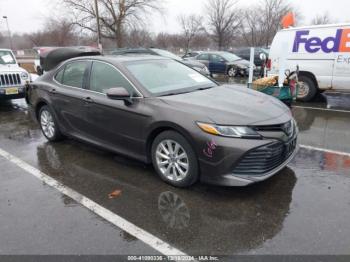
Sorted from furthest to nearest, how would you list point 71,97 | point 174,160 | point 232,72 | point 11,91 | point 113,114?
point 232,72, point 11,91, point 71,97, point 113,114, point 174,160

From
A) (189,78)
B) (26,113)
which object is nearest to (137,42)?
(26,113)

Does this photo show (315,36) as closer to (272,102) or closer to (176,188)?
(272,102)

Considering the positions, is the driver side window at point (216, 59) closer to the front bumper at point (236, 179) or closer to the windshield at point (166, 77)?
the windshield at point (166, 77)

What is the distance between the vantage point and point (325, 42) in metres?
8.52

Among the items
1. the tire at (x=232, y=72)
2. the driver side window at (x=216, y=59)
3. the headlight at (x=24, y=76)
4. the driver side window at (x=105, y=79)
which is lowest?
the tire at (x=232, y=72)

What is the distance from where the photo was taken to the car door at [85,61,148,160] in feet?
13.9

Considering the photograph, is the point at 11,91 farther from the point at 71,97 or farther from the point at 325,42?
the point at 325,42

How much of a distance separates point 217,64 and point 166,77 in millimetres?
13638

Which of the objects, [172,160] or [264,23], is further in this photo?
[264,23]

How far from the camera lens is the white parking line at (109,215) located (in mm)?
2973

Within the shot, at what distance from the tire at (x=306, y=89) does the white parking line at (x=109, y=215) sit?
7.38 meters

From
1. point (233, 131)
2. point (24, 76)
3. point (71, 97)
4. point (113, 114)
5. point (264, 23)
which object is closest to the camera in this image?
point (233, 131)

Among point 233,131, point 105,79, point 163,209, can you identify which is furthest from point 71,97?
point 233,131

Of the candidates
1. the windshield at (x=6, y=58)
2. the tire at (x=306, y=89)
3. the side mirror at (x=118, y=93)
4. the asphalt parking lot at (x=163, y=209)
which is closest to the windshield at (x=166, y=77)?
the side mirror at (x=118, y=93)
